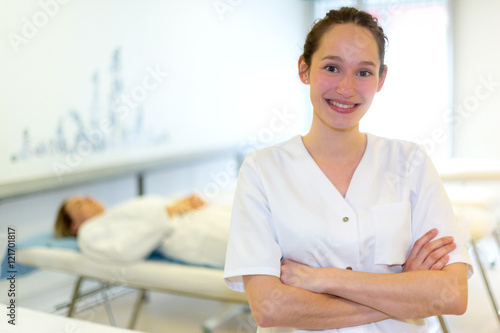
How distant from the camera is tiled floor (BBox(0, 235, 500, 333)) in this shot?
2.20m

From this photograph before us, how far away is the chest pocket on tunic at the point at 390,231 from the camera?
99cm

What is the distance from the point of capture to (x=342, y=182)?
1.05 meters

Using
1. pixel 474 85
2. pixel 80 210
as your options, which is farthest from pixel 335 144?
pixel 474 85

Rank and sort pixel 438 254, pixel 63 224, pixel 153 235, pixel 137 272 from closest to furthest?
pixel 438 254
pixel 137 272
pixel 153 235
pixel 63 224

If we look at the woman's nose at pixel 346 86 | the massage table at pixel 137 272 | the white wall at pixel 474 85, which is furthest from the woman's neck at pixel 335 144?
the white wall at pixel 474 85

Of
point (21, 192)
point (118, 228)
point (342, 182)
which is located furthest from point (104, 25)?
point (342, 182)

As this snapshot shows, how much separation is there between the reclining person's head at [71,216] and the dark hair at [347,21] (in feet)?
6.12

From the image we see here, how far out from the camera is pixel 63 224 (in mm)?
2545

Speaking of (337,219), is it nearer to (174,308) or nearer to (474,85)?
(174,308)

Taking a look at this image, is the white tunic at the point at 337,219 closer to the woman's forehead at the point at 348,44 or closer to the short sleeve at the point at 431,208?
the short sleeve at the point at 431,208

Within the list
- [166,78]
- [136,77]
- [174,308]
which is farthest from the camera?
[166,78]

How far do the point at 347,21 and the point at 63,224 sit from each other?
2001 mm

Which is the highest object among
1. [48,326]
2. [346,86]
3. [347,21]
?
[347,21]

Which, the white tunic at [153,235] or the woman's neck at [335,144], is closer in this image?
the woman's neck at [335,144]
